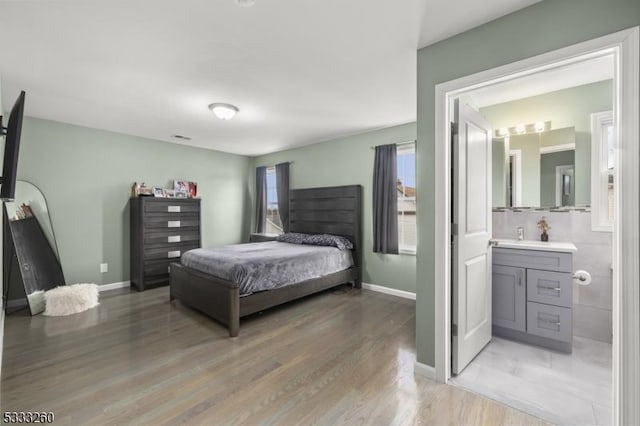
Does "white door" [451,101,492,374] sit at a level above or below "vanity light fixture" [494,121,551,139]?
below

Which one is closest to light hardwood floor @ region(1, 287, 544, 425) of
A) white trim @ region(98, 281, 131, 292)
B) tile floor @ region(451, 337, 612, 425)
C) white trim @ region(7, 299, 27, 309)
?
tile floor @ region(451, 337, 612, 425)

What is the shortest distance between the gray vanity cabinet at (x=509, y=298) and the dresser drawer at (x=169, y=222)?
4496 mm

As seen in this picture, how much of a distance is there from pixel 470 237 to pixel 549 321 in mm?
1146

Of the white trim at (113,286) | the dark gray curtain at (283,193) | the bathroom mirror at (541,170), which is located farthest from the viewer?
the dark gray curtain at (283,193)

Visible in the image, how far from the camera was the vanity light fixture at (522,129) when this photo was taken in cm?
288

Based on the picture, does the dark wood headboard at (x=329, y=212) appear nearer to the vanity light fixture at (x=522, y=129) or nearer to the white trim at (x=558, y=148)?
the vanity light fixture at (x=522, y=129)

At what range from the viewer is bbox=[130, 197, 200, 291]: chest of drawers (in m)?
4.25

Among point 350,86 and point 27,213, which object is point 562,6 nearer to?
point 350,86

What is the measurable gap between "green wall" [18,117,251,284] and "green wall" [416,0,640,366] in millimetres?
4464

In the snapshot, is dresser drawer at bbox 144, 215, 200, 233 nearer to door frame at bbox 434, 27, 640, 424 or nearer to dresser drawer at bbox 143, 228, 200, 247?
dresser drawer at bbox 143, 228, 200, 247

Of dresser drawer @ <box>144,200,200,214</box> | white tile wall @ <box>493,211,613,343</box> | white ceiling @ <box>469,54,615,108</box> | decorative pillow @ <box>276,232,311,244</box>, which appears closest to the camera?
white ceiling @ <box>469,54,615,108</box>

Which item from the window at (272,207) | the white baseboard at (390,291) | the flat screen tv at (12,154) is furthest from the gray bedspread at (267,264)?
the window at (272,207)

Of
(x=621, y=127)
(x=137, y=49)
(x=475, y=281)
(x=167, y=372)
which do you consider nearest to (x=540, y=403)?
(x=475, y=281)

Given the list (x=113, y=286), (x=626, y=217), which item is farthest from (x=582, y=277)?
(x=113, y=286)
